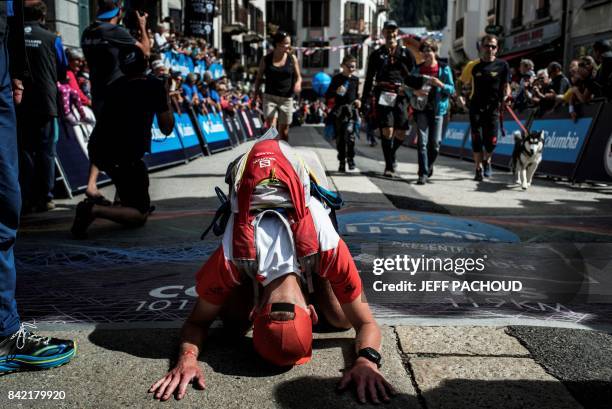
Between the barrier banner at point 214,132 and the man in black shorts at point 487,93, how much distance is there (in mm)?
6564

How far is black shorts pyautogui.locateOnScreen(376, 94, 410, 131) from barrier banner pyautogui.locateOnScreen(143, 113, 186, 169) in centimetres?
338

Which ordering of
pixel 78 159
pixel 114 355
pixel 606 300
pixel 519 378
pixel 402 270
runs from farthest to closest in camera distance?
pixel 78 159, pixel 402 270, pixel 606 300, pixel 114 355, pixel 519 378

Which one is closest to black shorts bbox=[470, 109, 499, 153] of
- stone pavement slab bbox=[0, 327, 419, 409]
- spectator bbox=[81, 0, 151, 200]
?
spectator bbox=[81, 0, 151, 200]

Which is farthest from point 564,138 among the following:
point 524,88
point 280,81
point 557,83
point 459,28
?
point 459,28

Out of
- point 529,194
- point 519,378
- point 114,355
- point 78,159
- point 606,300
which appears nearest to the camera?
point 519,378

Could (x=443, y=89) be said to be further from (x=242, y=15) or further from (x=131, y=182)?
(x=242, y=15)

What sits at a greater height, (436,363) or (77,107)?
(77,107)

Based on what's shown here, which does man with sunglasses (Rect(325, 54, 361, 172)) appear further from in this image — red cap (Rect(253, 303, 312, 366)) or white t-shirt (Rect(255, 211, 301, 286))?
red cap (Rect(253, 303, 312, 366))

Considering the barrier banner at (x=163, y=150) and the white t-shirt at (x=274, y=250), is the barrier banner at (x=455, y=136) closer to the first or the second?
the barrier banner at (x=163, y=150)

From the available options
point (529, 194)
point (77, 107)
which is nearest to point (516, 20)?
point (529, 194)

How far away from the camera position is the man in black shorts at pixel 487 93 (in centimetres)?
921

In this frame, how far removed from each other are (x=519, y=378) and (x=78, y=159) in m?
6.40

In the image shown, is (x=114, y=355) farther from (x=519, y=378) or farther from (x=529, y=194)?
(x=529, y=194)

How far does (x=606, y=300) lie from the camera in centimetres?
355
